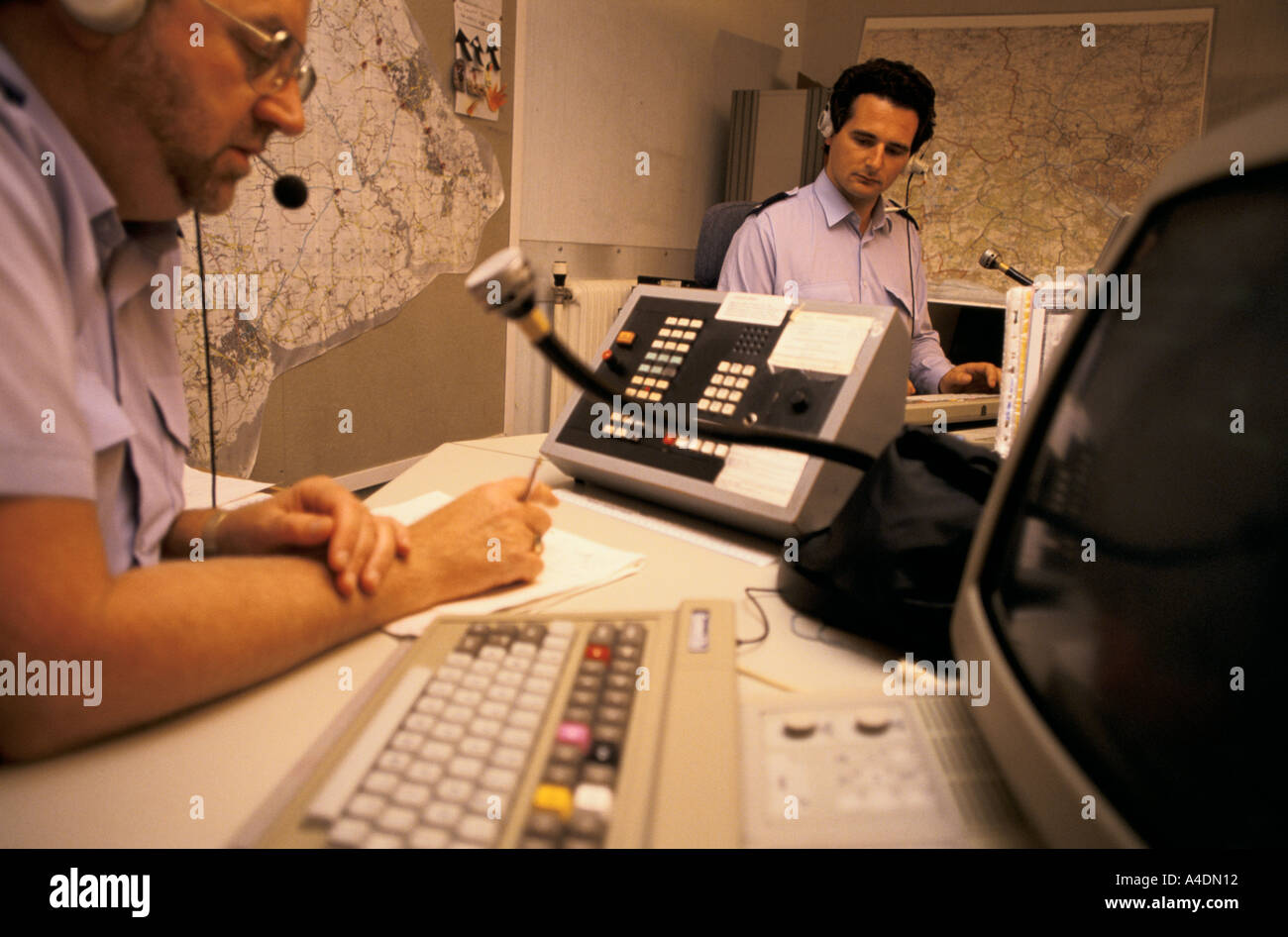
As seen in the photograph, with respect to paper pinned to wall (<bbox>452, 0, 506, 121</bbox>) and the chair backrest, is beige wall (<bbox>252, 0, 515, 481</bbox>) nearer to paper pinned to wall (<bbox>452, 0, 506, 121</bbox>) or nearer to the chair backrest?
paper pinned to wall (<bbox>452, 0, 506, 121</bbox>)

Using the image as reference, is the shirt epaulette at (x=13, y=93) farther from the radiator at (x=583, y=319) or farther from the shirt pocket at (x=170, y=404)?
the radiator at (x=583, y=319)

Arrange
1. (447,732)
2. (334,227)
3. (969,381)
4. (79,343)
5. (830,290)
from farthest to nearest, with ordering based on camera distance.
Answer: (830,290) → (334,227) → (969,381) → (79,343) → (447,732)

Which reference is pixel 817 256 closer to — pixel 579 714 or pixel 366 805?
pixel 579 714

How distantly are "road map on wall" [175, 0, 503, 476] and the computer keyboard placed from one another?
4.85 ft

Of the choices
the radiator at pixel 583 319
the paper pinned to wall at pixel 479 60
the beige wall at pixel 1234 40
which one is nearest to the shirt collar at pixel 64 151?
the paper pinned to wall at pixel 479 60

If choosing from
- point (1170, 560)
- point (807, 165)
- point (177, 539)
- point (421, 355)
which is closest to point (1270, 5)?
point (807, 165)

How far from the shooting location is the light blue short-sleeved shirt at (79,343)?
46 centimetres

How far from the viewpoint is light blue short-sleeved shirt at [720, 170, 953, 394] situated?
2.22 m

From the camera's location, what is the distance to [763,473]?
854mm

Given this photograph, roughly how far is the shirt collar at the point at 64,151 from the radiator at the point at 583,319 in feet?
7.02

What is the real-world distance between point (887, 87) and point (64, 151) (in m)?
2.06

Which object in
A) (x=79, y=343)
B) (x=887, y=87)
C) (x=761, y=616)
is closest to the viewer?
(x=79, y=343)

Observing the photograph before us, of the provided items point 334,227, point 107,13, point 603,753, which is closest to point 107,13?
point 107,13
